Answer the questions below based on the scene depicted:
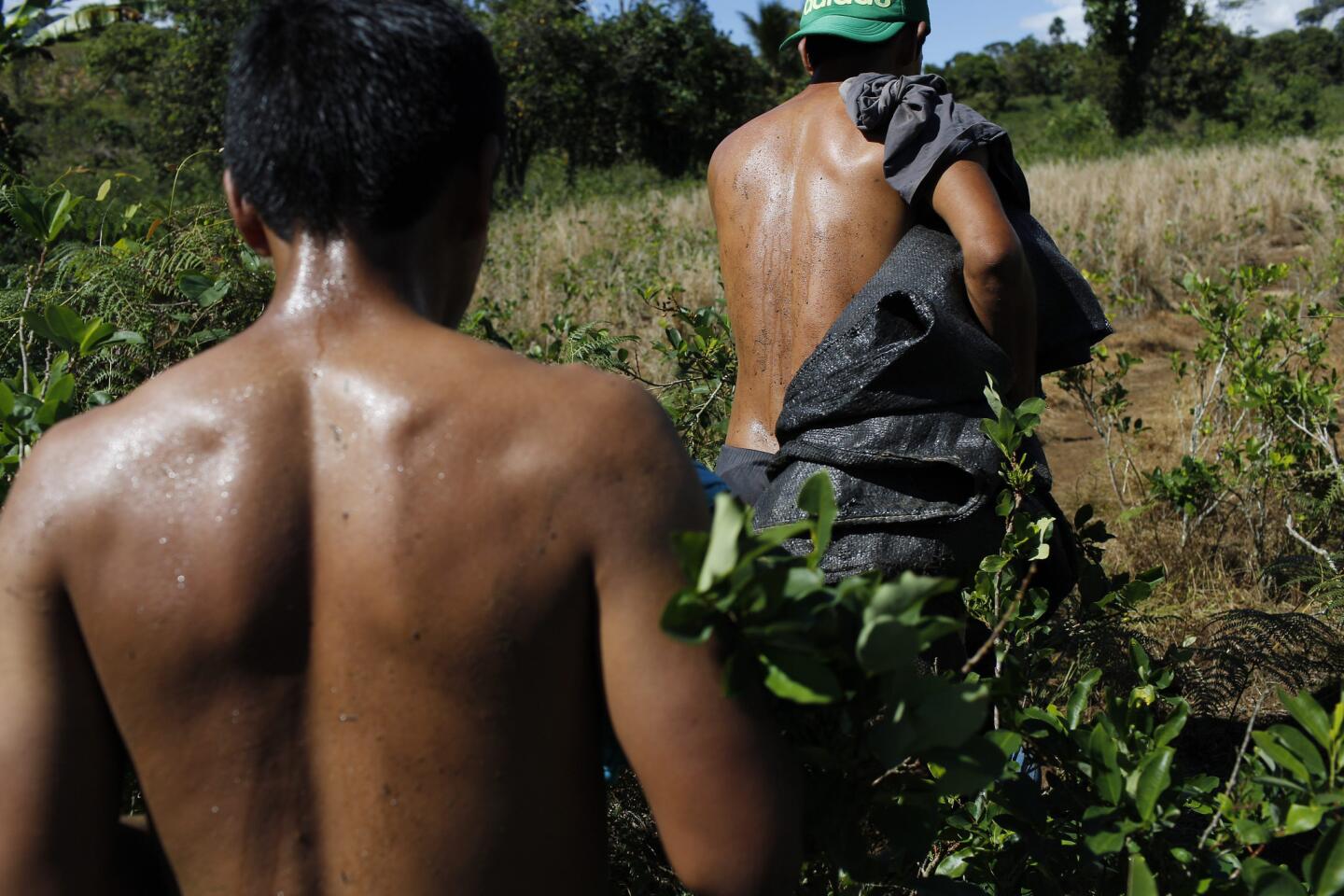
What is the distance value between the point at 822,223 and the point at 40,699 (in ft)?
5.91

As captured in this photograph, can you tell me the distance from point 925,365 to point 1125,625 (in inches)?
70.7

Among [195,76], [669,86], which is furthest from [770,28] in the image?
[195,76]

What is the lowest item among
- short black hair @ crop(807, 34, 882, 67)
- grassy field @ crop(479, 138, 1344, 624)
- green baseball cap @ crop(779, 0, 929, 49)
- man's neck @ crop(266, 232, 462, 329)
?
grassy field @ crop(479, 138, 1344, 624)

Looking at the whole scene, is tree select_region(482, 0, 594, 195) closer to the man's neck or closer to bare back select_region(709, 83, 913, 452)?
bare back select_region(709, 83, 913, 452)

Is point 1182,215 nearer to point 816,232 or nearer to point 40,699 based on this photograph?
point 816,232

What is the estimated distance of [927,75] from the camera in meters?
2.37

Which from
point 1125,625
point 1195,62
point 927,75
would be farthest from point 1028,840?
point 1195,62

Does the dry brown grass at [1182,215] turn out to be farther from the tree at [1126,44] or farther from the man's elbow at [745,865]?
the tree at [1126,44]

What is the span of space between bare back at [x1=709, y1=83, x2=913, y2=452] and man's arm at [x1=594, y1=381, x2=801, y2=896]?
1.43 meters

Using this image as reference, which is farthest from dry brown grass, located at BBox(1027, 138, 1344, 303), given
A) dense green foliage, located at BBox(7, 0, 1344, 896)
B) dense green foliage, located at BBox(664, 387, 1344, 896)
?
dense green foliage, located at BBox(664, 387, 1344, 896)

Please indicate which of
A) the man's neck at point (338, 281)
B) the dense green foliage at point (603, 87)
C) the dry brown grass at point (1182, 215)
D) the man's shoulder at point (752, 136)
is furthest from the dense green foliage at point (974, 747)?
the dense green foliage at point (603, 87)

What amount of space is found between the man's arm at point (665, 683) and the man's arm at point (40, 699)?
0.48 m

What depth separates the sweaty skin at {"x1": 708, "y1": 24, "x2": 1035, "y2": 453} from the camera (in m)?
2.26

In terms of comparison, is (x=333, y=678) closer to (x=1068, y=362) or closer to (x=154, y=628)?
(x=154, y=628)
